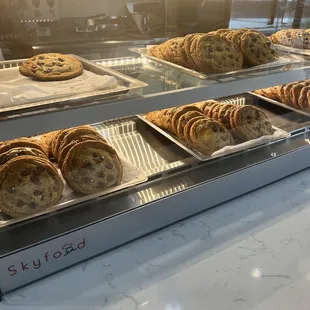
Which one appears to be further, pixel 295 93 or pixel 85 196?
pixel 295 93

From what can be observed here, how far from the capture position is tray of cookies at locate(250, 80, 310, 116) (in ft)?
5.16

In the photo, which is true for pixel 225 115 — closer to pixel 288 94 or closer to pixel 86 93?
pixel 288 94

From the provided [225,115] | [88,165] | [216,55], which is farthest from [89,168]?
[225,115]

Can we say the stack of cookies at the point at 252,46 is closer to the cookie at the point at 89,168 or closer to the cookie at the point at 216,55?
the cookie at the point at 216,55

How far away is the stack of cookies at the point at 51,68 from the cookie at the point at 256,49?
22.2 inches

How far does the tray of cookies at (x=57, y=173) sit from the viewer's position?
0.88m

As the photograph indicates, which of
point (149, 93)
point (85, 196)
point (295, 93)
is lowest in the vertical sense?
point (85, 196)

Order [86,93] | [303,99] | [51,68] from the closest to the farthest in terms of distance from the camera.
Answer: [86,93] → [51,68] → [303,99]

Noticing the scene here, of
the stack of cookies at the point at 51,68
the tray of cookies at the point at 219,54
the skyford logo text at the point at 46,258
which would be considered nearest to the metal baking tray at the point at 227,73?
Result: the tray of cookies at the point at 219,54

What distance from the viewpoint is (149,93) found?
91 cm

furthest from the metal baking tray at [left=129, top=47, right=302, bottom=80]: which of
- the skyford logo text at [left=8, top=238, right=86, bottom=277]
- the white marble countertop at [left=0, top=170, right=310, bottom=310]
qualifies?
the skyford logo text at [left=8, top=238, right=86, bottom=277]

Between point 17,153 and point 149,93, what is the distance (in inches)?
15.6

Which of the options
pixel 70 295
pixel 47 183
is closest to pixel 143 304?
pixel 70 295

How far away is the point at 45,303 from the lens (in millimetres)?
851
